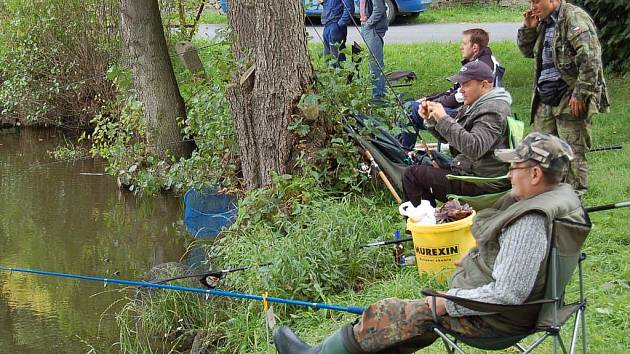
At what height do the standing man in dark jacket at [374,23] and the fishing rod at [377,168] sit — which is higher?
the standing man in dark jacket at [374,23]

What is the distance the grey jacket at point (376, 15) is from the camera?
987 centimetres

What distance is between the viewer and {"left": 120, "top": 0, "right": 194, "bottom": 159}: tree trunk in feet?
33.9

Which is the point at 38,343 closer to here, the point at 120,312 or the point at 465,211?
the point at 120,312

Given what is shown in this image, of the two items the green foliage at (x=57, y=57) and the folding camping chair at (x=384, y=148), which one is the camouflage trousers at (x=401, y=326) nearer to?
the folding camping chair at (x=384, y=148)

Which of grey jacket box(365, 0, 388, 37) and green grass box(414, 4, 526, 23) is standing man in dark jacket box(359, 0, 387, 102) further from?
green grass box(414, 4, 526, 23)

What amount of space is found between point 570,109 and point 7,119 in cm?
1064

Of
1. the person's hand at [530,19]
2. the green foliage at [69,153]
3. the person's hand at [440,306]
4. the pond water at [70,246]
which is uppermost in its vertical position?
the person's hand at [530,19]

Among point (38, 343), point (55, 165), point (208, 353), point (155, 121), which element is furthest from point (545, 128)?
point (55, 165)

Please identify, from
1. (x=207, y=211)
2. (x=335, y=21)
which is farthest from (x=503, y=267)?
(x=335, y=21)

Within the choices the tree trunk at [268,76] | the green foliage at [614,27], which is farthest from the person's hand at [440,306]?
the green foliage at [614,27]

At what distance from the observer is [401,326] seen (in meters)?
3.57

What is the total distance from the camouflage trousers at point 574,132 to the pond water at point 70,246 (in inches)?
127

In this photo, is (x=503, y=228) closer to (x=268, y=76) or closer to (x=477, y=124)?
(x=477, y=124)

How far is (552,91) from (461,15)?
1270 centimetres
